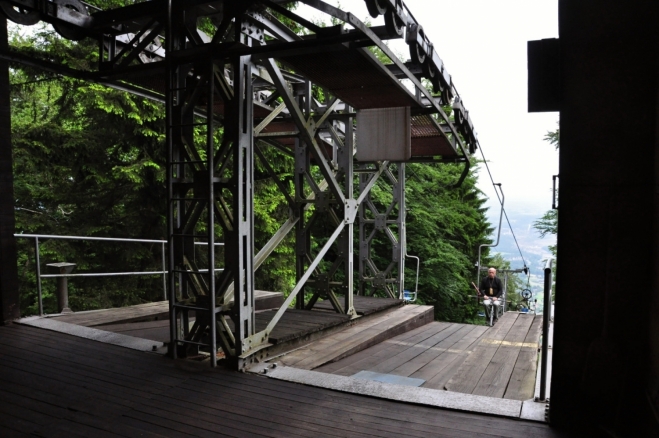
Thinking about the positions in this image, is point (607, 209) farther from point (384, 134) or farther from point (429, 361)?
point (384, 134)

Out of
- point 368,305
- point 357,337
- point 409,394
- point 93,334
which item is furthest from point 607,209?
point 368,305

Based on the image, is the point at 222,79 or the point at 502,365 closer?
the point at 222,79

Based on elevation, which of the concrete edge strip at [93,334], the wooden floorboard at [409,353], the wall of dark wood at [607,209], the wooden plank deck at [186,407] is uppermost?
the wall of dark wood at [607,209]

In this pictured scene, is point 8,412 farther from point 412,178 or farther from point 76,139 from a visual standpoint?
point 412,178

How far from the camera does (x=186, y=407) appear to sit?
3.91 m

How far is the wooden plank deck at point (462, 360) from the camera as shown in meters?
5.05

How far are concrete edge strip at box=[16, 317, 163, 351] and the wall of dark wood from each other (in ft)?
14.3

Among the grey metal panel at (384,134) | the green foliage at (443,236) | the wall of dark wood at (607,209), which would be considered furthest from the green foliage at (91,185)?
the green foliage at (443,236)

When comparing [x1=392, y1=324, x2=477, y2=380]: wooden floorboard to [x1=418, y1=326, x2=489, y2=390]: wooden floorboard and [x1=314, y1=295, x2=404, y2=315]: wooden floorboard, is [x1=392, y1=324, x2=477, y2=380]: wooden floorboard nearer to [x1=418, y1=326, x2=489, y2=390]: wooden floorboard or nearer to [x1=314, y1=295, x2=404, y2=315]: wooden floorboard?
[x1=418, y1=326, x2=489, y2=390]: wooden floorboard

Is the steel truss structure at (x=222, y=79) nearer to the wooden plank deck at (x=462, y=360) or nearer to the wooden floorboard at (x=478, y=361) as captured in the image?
the wooden plank deck at (x=462, y=360)

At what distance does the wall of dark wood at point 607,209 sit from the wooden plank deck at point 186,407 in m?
0.54

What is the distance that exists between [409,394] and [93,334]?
4132 mm

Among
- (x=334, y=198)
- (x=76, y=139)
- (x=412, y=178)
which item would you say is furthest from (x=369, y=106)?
(x=412, y=178)

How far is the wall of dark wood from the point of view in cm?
315
